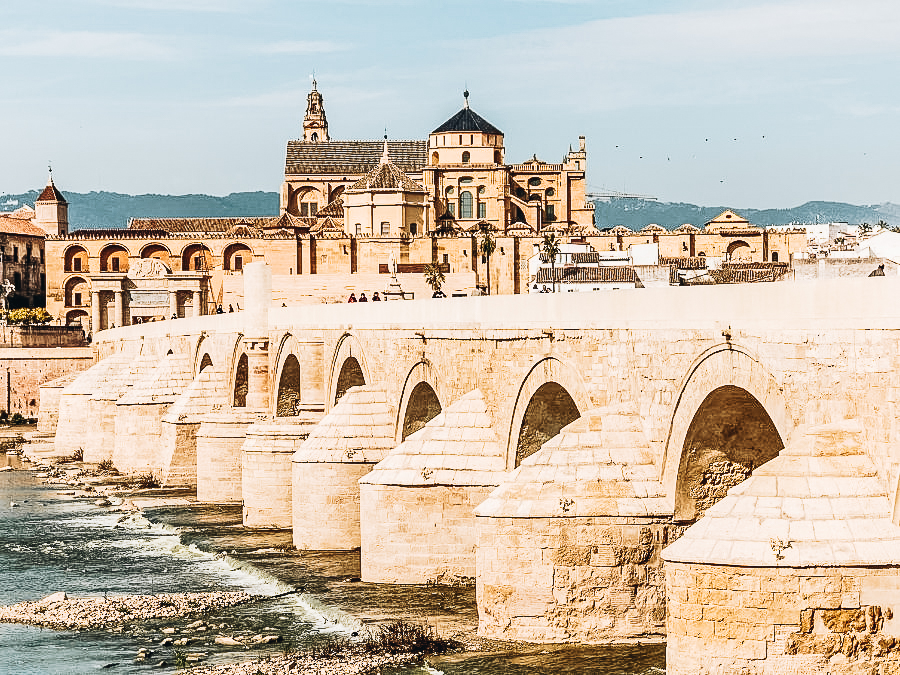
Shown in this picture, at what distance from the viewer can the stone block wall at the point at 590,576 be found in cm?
1655

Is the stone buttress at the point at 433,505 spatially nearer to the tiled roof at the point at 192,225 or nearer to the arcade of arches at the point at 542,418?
the arcade of arches at the point at 542,418

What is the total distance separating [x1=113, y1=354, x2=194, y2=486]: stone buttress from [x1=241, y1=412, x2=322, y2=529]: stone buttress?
11.3 m

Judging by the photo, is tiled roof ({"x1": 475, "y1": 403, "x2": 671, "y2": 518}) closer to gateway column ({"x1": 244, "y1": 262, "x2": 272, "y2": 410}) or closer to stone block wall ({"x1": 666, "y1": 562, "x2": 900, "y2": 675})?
stone block wall ({"x1": 666, "y1": 562, "x2": 900, "y2": 675})

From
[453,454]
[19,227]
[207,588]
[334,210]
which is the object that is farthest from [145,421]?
[19,227]

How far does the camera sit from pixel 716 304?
49.3 ft

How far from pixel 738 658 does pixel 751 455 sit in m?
4.37

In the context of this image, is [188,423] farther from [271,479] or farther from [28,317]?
[28,317]

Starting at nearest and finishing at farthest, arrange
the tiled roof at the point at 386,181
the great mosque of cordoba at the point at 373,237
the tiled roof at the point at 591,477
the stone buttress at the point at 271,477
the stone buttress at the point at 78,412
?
the tiled roof at the point at 591,477, the stone buttress at the point at 271,477, the stone buttress at the point at 78,412, the great mosque of cordoba at the point at 373,237, the tiled roof at the point at 386,181

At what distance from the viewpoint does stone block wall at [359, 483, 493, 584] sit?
2114cm

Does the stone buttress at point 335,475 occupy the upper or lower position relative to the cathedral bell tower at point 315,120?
lower


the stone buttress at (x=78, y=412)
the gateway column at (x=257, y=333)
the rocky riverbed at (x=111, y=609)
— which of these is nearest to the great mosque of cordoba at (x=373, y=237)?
the stone buttress at (x=78, y=412)

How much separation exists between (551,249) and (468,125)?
38.0 m

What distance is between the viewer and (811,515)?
41.0ft

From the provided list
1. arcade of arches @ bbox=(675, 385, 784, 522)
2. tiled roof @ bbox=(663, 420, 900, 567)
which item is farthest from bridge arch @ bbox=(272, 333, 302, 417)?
tiled roof @ bbox=(663, 420, 900, 567)
